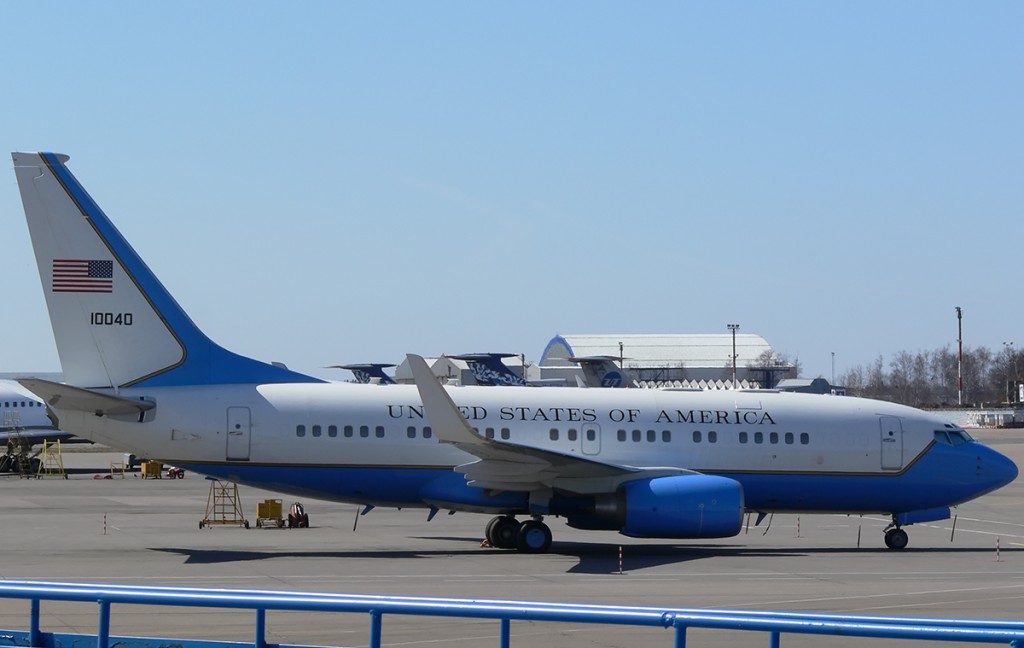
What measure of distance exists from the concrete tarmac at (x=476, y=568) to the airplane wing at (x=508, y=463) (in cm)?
134

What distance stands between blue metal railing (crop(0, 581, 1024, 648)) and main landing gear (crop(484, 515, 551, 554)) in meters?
15.7

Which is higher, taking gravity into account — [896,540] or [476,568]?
[896,540]

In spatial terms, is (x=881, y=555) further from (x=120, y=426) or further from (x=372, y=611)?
(x=372, y=611)

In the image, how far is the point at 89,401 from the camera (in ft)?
74.7

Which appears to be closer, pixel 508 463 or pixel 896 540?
pixel 508 463

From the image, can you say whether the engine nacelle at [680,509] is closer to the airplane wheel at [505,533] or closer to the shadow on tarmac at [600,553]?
the shadow on tarmac at [600,553]

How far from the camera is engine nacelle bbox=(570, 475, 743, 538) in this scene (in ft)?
75.6

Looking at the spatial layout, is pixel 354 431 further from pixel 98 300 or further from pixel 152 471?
pixel 152 471

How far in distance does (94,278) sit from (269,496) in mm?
18544

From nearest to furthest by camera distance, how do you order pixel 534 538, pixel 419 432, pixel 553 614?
pixel 553 614 < pixel 534 538 < pixel 419 432

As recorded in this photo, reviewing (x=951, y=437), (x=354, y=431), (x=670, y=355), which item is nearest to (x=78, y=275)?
(x=354, y=431)

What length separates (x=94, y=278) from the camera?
2353 centimetres

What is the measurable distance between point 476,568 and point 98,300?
8.51m

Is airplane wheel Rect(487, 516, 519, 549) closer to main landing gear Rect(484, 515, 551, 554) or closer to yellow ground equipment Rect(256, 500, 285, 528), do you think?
main landing gear Rect(484, 515, 551, 554)
